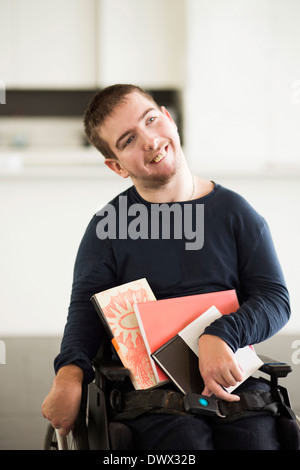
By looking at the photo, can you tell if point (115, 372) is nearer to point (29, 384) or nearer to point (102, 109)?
point (102, 109)

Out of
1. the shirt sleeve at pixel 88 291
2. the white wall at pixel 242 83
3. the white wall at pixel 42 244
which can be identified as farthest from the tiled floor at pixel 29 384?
the white wall at pixel 242 83

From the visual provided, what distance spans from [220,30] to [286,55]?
0.43m

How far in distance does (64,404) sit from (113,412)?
3.8 inches

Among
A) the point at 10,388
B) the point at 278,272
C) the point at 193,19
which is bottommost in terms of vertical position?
the point at 10,388

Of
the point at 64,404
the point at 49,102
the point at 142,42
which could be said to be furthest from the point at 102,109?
the point at 49,102

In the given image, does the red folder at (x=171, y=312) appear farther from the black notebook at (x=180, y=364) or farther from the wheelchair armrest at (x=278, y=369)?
the wheelchair armrest at (x=278, y=369)

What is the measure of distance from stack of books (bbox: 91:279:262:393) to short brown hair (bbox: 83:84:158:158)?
32 cm

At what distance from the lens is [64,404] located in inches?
37.9

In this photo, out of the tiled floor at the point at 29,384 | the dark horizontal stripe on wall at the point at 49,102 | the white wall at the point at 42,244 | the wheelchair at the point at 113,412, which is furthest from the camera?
the dark horizontal stripe on wall at the point at 49,102

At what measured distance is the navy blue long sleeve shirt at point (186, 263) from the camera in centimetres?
108

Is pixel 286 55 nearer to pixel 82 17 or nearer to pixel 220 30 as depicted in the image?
pixel 220 30

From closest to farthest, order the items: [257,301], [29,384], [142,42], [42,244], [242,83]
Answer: [257,301] → [29,384] → [42,244] → [242,83] → [142,42]

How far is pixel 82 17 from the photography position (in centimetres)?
335
